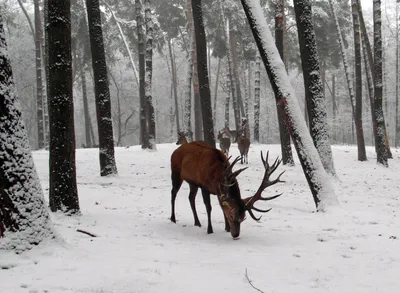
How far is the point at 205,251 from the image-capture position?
5887mm

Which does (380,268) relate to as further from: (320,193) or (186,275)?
(320,193)

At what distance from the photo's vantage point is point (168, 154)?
2162cm

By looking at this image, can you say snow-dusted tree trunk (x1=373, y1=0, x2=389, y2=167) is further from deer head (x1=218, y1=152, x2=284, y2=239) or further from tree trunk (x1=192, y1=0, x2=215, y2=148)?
deer head (x1=218, y1=152, x2=284, y2=239)

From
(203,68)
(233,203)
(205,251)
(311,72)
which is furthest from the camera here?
(203,68)

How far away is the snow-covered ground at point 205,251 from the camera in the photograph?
433 cm

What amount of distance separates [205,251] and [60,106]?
3652mm

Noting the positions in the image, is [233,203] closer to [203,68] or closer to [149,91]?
[203,68]

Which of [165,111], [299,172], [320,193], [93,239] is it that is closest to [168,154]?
[299,172]

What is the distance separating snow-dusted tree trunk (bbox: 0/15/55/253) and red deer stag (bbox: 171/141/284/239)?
9.90 ft

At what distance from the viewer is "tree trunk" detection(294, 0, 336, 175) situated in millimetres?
10359

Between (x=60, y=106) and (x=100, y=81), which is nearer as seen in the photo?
(x=60, y=106)

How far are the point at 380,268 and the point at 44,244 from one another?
13.8 feet

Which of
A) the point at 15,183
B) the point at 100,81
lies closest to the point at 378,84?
the point at 100,81

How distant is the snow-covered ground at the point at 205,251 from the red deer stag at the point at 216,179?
43cm
